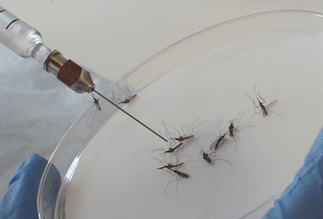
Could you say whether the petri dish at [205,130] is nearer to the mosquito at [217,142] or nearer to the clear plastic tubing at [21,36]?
the mosquito at [217,142]

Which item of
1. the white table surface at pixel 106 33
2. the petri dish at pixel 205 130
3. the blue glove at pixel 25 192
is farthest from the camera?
the white table surface at pixel 106 33

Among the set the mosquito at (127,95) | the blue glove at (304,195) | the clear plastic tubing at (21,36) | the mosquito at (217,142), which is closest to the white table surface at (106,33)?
the mosquito at (127,95)

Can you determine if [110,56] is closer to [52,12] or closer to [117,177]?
[52,12]

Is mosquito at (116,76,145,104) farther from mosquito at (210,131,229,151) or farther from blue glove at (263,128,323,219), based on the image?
blue glove at (263,128,323,219)

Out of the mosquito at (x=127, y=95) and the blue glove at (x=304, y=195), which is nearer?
the blue glove at (x=304, y=195)

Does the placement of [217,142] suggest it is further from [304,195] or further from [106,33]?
[106,33]
